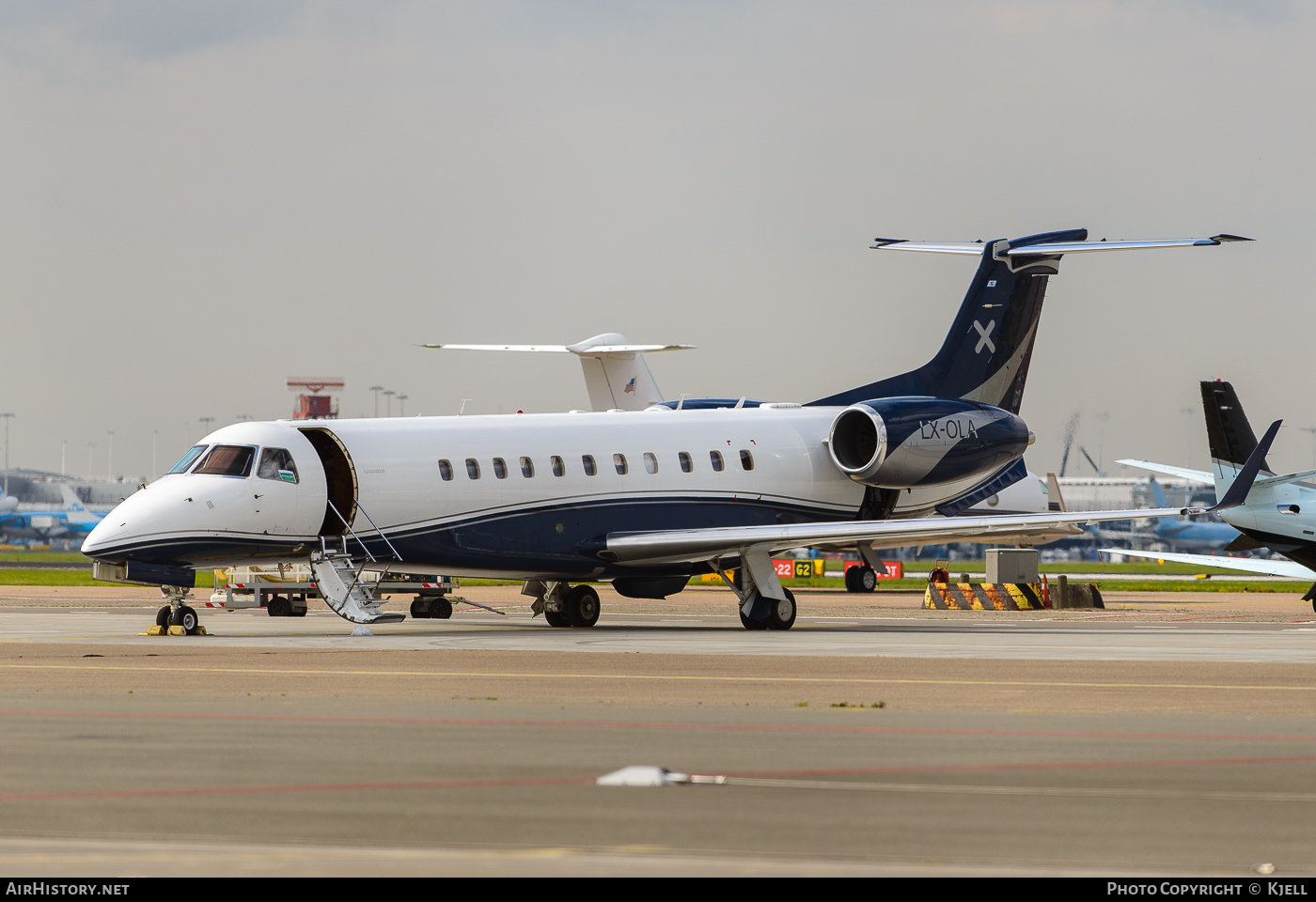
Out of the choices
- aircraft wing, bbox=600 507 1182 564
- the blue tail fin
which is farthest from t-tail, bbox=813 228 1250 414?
aircraft wing, bbox=600 507 1182 564

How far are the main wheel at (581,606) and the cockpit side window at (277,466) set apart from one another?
→ 24.2ft

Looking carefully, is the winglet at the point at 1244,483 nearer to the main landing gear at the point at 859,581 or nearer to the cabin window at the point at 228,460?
the cabin window at the point at 228,460

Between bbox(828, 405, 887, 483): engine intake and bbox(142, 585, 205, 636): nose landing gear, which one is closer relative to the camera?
bbox(142, 585, 205, 636): nose landing gear

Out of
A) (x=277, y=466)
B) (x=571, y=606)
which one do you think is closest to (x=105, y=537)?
(x=277, y=466)

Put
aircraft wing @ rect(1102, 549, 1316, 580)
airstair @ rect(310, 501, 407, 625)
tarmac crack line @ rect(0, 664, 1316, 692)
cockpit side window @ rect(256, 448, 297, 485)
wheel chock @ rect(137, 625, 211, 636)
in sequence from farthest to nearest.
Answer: aircraft wing @ rect(1102, 549, 1316, 580)
airstair @ rect(310, 501, 407, 625)
cockpit side window @ rect(256, 448, 297, 485)
wheel chock @ rect(137, 625, 211, 636)
tarmac crack line @ rect(0, 664, 1316, 692)

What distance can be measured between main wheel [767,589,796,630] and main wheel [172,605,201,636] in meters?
11.1

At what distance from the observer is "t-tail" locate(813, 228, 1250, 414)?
40844 mm

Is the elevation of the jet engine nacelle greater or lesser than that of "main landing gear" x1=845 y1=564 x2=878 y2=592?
greater

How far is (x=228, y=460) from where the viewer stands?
99.5ft

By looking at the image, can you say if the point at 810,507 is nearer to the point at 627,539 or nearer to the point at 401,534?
the point at 627,539

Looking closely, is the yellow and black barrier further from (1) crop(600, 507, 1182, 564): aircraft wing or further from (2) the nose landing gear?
(2) the nose landing gear

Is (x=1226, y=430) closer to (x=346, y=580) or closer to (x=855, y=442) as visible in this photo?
(x=855, y=442)

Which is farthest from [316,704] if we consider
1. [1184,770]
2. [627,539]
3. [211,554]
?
[627,539]

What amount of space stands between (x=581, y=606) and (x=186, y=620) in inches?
333
